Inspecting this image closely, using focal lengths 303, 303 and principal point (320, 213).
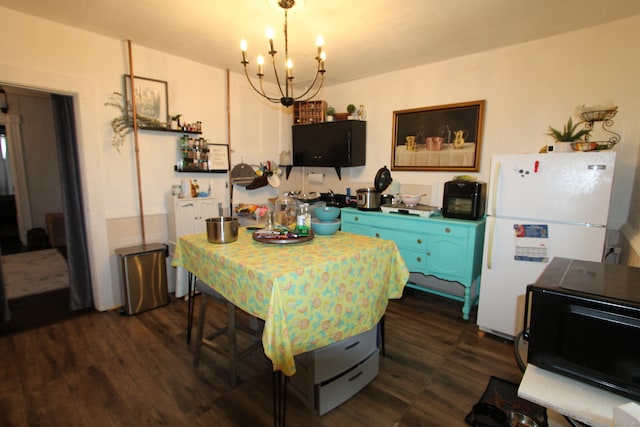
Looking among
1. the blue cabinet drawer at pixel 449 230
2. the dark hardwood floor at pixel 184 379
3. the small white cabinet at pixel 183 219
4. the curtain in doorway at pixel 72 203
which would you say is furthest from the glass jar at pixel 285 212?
the curtain in doorway at pixel 72 203

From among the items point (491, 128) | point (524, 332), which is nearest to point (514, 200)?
point (491, 128)

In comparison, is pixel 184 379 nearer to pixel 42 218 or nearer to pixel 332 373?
pixel 332 373

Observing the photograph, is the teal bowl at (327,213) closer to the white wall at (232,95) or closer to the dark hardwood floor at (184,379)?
the dark hardwood floor at (184,379)

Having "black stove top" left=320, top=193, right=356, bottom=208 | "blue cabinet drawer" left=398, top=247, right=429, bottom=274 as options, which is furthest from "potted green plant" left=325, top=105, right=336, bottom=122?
"blue cabinet drawer" left=398, top=247, right=429, bottom=274

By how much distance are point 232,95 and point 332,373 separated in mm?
3297

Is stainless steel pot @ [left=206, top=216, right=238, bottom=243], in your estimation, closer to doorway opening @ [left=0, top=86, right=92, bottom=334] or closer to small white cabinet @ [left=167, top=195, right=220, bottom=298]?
small white cabinet @ [left=167, top=195, right=220, bottom=298]

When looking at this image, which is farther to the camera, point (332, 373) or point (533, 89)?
point (533, 89)

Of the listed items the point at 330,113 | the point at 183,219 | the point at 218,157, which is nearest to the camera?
the point at 183,219

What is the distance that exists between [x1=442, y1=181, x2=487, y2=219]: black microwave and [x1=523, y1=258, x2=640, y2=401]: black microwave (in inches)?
67.4

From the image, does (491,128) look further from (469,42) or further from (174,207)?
(174,207)

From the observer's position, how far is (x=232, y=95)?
12.2ft

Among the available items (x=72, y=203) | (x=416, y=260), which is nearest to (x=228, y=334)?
(x=416, y=260)

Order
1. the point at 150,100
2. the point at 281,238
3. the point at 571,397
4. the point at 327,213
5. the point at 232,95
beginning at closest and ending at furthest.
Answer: the point at 571,397 < the point at 281,238 < the point at 327,213 < the point at 150,100 < the point at 232,95

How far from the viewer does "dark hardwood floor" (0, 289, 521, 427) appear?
1710 mm
